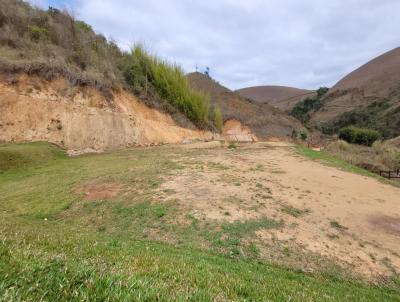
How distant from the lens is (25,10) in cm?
2000

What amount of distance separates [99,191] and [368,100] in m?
72.2

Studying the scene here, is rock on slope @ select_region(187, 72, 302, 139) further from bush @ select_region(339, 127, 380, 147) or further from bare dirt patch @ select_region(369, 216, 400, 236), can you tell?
bare dirt patch @ select_region(369, 216, 400, 236)

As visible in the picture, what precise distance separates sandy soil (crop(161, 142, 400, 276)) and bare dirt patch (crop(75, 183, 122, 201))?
163 centimetres

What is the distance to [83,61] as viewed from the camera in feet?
66.4

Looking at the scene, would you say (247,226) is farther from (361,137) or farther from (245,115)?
(361,137)

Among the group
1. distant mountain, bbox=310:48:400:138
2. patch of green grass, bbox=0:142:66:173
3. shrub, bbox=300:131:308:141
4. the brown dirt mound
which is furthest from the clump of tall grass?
the brown dirt mound

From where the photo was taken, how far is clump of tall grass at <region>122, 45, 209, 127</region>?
23.9 metres

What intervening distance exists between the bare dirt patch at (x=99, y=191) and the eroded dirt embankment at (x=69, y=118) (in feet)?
25.7

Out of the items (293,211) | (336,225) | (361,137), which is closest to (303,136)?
(361,137)

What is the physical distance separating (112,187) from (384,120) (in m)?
58.1

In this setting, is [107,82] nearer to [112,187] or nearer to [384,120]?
[112,187]

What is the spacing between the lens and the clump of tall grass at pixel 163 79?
2392cm

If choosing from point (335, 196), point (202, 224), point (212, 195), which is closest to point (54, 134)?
point (212, 195)

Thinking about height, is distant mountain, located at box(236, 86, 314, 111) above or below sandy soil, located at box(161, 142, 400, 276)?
above
